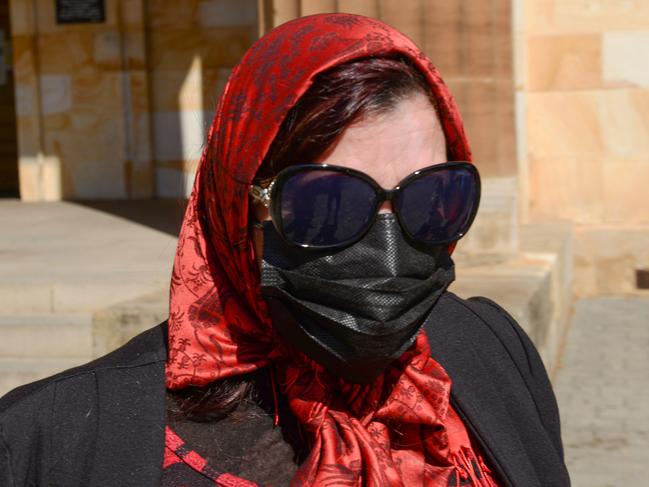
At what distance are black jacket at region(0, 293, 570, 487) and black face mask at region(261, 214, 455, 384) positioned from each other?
23cm

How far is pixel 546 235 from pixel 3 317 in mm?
3643

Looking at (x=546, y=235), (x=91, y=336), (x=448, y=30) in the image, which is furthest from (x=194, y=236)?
(x=546, y=235)

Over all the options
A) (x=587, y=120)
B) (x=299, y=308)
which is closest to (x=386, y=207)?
(x=299, y=308)

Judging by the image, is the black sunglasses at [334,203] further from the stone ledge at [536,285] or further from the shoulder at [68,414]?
the stone ledge at [536,285]

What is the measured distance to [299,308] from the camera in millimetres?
1670

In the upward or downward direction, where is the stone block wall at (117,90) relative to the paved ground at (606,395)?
upward

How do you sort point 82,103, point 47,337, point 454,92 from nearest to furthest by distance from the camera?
point 47,337 → point 454,92 → point 82,103

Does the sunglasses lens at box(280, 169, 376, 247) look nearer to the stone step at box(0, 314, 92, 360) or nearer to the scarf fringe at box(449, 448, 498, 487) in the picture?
the scarf fringe at box(449, 448, 498, 487)

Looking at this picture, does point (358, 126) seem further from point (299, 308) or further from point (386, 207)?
point (299, 308)

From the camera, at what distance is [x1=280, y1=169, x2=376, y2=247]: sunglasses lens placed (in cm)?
165

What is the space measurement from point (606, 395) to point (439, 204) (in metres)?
3.97

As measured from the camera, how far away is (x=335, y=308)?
1.66 meters

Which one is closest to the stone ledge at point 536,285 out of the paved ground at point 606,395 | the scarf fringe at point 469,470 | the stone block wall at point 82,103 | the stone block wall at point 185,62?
the paved ground at point 606,395

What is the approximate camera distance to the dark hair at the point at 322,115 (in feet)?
5.41
